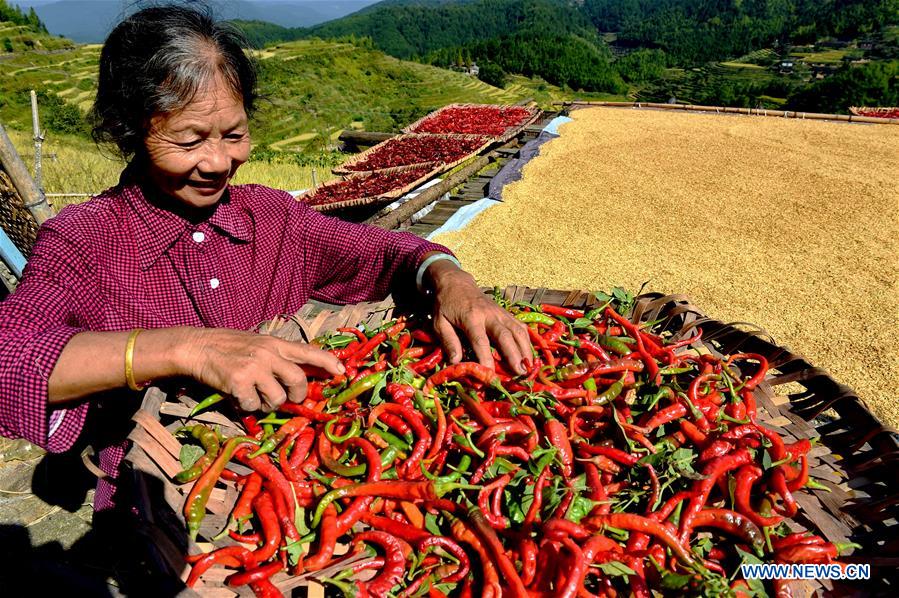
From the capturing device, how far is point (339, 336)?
2365 mm

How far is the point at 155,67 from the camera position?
1.76 meters

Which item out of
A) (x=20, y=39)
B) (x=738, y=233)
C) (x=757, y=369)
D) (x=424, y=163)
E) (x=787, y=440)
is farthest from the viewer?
(x=20, y=39)

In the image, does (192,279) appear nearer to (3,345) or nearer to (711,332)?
(3,345)

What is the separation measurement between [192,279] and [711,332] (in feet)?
8.11

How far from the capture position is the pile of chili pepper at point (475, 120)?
1326 cm

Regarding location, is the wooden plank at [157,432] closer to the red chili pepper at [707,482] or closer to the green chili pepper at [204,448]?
the green chili pepper at [204,448]

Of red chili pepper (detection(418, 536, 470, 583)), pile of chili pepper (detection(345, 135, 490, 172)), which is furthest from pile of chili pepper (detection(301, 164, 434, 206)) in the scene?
red chili pepper (detection(418, 536, 470, 583))

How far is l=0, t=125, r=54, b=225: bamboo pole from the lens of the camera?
11.8 feet

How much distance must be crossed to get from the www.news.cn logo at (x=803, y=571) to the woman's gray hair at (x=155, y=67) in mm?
2441

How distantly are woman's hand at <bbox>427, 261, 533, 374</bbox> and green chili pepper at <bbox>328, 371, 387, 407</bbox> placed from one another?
324 mm

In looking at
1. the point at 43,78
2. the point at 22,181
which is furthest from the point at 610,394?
the point at 43,78

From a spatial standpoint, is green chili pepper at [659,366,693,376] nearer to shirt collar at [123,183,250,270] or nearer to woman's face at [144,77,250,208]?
woman's face at [144,77,250,208]

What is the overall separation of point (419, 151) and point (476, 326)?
405 inches

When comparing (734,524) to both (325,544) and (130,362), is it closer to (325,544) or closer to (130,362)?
(325,544)
